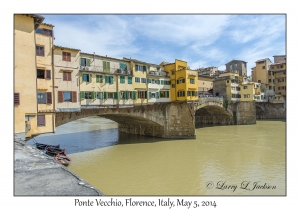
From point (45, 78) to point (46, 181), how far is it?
1328 cm

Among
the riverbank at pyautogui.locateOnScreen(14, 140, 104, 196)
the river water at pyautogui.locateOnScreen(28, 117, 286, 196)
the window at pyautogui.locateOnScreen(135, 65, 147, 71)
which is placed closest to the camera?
the riverbank at pyautogui.locateOnScreen(14, 140, 104, 196)

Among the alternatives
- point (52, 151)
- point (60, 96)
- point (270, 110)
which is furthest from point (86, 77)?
point (270, 110)

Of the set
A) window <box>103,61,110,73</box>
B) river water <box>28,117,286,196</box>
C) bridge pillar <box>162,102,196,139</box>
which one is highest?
window <box>103,61,110,73</box>

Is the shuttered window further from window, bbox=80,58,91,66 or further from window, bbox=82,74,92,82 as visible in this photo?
window, bbox=80,58,91,66

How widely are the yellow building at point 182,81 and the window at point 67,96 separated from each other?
16510 millimetres

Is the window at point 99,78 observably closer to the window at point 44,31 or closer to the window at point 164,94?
the window at point 44,31

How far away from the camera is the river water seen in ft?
45.3

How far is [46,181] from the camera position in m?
6.36

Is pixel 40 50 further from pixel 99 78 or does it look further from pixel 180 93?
pixel 180 93

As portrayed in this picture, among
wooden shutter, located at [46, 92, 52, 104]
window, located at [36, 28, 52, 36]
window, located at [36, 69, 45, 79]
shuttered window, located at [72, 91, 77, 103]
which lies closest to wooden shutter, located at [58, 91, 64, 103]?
wooden shutter, located at [46, 92, 52, 104]

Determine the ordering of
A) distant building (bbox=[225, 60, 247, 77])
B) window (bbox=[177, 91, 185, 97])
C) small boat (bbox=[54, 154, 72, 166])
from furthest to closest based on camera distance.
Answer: distant building (bbox=[225, 60, 247, 77]), window (bbox=[177, 91, 185, 97]), small boat (bbox=[54, 154, 72, 166])

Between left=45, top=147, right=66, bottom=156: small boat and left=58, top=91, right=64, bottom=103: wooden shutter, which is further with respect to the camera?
→ left=45, top=147, right=66, bottom=156: small boat

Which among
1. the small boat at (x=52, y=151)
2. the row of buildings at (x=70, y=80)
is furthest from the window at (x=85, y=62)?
the small boat at (x=52, y=151)
